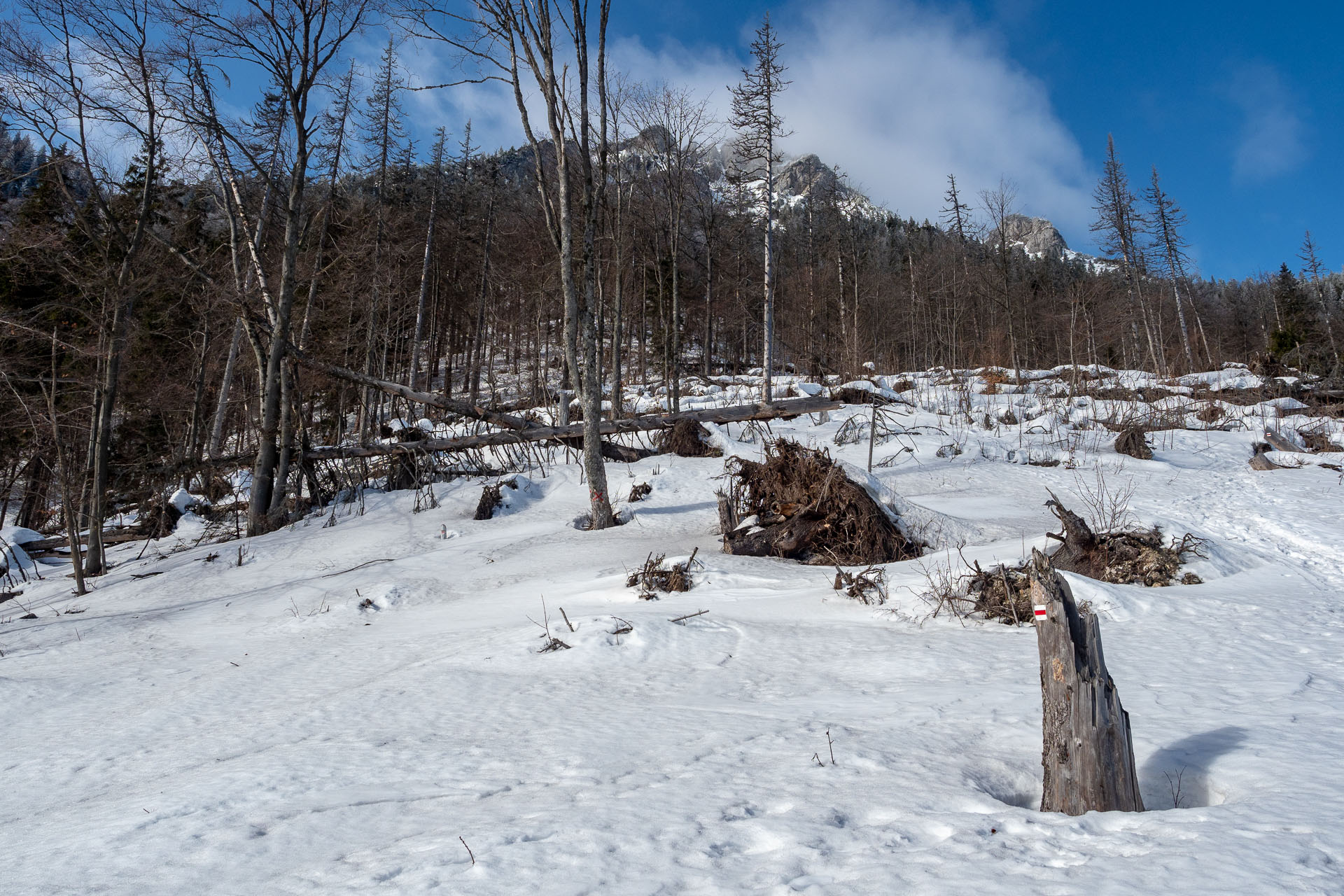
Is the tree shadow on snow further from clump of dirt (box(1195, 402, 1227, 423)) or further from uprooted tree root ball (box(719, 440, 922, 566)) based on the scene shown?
clump of dirt (box(1195, 402, 1227, 423))

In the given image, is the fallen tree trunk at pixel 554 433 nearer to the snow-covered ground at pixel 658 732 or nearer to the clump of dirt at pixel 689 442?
the clump of dirt at pixel 689 442

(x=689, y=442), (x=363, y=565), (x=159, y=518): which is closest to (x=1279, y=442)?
(x=689, y=442)

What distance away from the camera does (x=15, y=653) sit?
5.81 metres

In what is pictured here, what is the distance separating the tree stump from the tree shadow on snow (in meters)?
0.22

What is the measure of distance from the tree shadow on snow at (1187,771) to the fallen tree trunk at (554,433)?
8.68 meters

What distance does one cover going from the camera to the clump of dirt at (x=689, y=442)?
1141 cm

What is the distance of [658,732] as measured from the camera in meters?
3.04

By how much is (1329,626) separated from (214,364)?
75.9 ft

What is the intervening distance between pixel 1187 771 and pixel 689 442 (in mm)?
9319

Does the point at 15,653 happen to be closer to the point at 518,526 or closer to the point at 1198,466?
the point at 518,526

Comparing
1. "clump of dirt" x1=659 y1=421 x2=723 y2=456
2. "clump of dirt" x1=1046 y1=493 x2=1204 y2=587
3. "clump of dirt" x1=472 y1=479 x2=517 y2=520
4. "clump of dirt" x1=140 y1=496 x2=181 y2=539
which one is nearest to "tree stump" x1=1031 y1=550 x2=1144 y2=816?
"clump of dirt" x1=1046 y1=493 x2=1204 y2=587

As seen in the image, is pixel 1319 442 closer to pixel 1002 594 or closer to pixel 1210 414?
pixel 1210 414

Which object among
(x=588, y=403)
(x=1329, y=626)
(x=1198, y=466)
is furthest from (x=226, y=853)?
(x=1198, y=466)

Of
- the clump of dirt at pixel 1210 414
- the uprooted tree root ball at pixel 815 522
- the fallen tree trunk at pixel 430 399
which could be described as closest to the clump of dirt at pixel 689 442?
the fallen tree trunk at pixel 430 399
